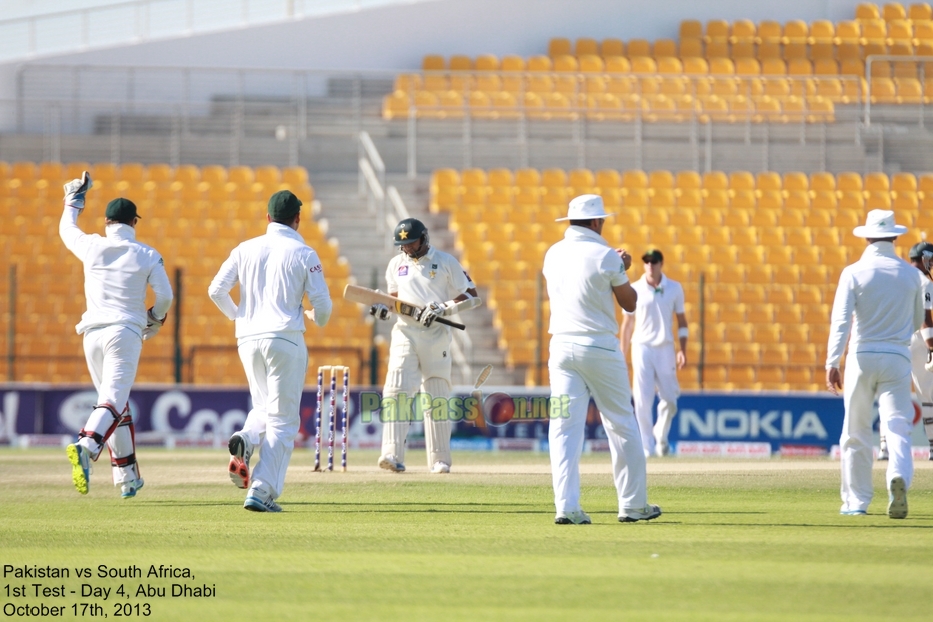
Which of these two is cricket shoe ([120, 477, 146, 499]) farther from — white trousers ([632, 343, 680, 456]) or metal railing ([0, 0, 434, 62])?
metal railing ([0, 0, 434, 62])

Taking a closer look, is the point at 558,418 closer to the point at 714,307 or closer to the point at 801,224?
the point at 714,307

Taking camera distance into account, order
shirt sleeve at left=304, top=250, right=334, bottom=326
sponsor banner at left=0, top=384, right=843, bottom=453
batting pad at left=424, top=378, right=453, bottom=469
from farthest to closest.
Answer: sponsor banner at left=0, top=384, right=843, bottom=453
batting pad at left=424, top=378, right=453, bottom=469
shirt sleeve at left=304, top=250, right=334, bottom=326

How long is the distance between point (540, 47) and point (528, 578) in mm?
26330

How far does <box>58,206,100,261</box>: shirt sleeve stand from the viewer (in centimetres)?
1080

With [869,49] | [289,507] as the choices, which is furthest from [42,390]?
[869,49]

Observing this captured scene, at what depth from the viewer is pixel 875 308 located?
31.3 feet

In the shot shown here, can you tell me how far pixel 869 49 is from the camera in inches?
1243

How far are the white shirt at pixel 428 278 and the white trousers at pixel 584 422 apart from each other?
13.3 ft

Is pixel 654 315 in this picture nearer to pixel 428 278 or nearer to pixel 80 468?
pixel 428 278

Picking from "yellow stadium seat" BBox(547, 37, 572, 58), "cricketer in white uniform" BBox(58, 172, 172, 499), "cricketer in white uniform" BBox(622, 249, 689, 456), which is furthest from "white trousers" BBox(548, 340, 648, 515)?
"yellow stadium seat" BBox(547, 37, 572, 58)

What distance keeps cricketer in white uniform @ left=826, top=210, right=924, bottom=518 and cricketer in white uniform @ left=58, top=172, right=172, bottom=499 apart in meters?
5.03

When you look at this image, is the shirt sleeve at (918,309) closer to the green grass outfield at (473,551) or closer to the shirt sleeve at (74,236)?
the green grass outfield at (473,551)

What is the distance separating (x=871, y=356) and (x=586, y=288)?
215cm

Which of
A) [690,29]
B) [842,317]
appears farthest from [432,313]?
[690,29]
